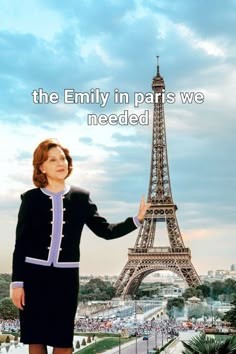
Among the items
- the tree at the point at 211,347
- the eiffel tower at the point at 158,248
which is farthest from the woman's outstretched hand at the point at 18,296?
the eiffel tower at the point at 158,248

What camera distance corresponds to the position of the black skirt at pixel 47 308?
2.88 meters

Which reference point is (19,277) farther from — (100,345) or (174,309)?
(174,309)

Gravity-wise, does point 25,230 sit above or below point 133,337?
above

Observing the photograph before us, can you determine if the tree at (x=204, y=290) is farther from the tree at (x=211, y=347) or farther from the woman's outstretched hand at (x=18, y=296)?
the woman's outstretched hand at (x=18, y=296)

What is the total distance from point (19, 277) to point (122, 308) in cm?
2447

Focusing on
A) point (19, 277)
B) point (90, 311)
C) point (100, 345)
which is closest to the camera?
point (19, 277)

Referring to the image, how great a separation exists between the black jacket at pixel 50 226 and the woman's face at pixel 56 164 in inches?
4.3

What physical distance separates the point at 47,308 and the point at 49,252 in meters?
0.26

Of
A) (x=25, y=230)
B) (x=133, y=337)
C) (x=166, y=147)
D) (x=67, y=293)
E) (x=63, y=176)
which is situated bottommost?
(x=133, y=337)

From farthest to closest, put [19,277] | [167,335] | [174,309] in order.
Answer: [174,309] → [167,335] → [19,277]

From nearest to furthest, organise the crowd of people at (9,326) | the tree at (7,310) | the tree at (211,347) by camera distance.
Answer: the tree at (211,347)
the crowd of people at (9,326)
the tree at (7,310)

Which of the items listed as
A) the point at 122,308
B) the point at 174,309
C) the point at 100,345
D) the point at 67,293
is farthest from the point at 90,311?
the point at 67,293

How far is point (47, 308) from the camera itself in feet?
9.43

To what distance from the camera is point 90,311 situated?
26.6m
